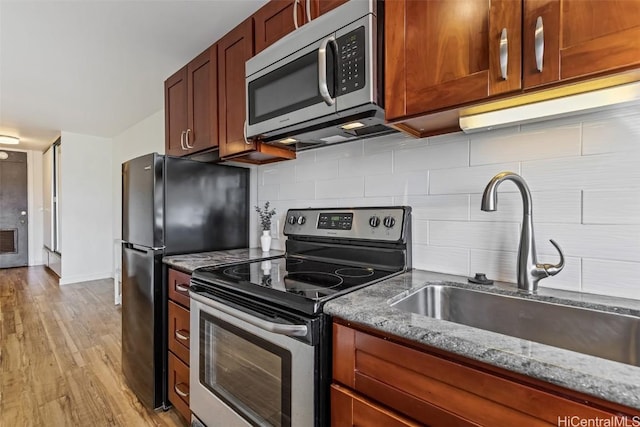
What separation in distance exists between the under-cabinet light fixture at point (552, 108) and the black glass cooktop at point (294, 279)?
68 cm

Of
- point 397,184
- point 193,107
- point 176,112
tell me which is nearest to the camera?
point 397,184

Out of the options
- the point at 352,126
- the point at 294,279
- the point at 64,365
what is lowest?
the point at 64,365

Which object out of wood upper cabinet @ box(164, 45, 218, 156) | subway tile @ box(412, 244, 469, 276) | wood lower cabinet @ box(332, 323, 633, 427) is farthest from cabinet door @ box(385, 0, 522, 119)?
wood upper cabinet @ box(164, 45, 218, 156)

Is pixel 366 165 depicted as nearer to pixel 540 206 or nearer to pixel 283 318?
pixel 540 206

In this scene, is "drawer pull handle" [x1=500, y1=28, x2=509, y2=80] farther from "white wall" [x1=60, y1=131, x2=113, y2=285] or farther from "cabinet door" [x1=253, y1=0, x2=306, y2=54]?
"white wall" [x1=60, y1=131, x2=113, y2=285]

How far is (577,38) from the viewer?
750mm

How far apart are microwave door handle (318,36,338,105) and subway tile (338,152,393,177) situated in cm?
46

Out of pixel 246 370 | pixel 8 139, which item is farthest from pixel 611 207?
pixel 8 139

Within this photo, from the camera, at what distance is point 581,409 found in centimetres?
54

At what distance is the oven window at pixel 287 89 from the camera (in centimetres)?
126

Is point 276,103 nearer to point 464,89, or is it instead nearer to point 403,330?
point 464,89

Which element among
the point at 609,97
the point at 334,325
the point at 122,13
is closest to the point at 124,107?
the point at 122,13

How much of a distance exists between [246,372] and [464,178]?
46.0 inches

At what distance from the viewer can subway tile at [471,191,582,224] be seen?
1033 mm
